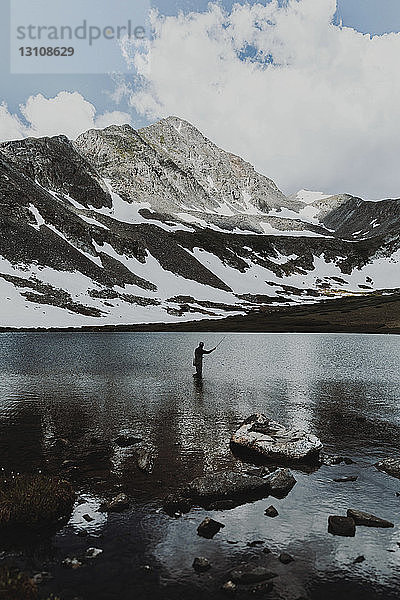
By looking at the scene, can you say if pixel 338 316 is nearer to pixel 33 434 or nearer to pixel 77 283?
pixel 77 283

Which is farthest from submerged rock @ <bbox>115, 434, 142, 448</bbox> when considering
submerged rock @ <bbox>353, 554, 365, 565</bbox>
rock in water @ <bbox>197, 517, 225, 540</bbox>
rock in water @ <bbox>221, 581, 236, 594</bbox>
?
submerged rock @ <bbox>353, 554, 365, 565</bbox>

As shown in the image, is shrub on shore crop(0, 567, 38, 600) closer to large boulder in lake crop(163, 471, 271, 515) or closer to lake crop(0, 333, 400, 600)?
lake crop(0, 333, 400, 600)

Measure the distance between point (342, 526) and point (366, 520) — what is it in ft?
3.90

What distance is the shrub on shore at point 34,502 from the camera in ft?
44.2

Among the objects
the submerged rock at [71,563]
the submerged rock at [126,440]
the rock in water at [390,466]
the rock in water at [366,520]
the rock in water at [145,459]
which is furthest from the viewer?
the submerged rock at [126,440]

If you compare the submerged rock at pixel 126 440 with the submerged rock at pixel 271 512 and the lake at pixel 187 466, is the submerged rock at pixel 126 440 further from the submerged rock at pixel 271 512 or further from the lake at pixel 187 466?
the submerged rock at pixel 271 512

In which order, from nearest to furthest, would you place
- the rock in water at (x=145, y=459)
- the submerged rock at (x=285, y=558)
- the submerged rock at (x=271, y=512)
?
the submerged rock at (x=285, y=558), the submerged rock at (x=271, y=512), the rock in water at (x=145, y=459)

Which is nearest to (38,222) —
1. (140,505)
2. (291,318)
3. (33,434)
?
(291,318)

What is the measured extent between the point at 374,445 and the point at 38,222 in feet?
488

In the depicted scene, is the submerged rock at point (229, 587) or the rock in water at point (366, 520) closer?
the submerged rock at point (229, 587)

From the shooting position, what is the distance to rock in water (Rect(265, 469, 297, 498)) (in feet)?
53.4

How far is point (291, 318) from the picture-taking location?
133375mm

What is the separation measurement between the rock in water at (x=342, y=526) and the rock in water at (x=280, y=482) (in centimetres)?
263

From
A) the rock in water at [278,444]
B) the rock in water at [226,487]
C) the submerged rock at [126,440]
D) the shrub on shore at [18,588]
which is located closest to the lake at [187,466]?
the submerged rock at [126,440]
